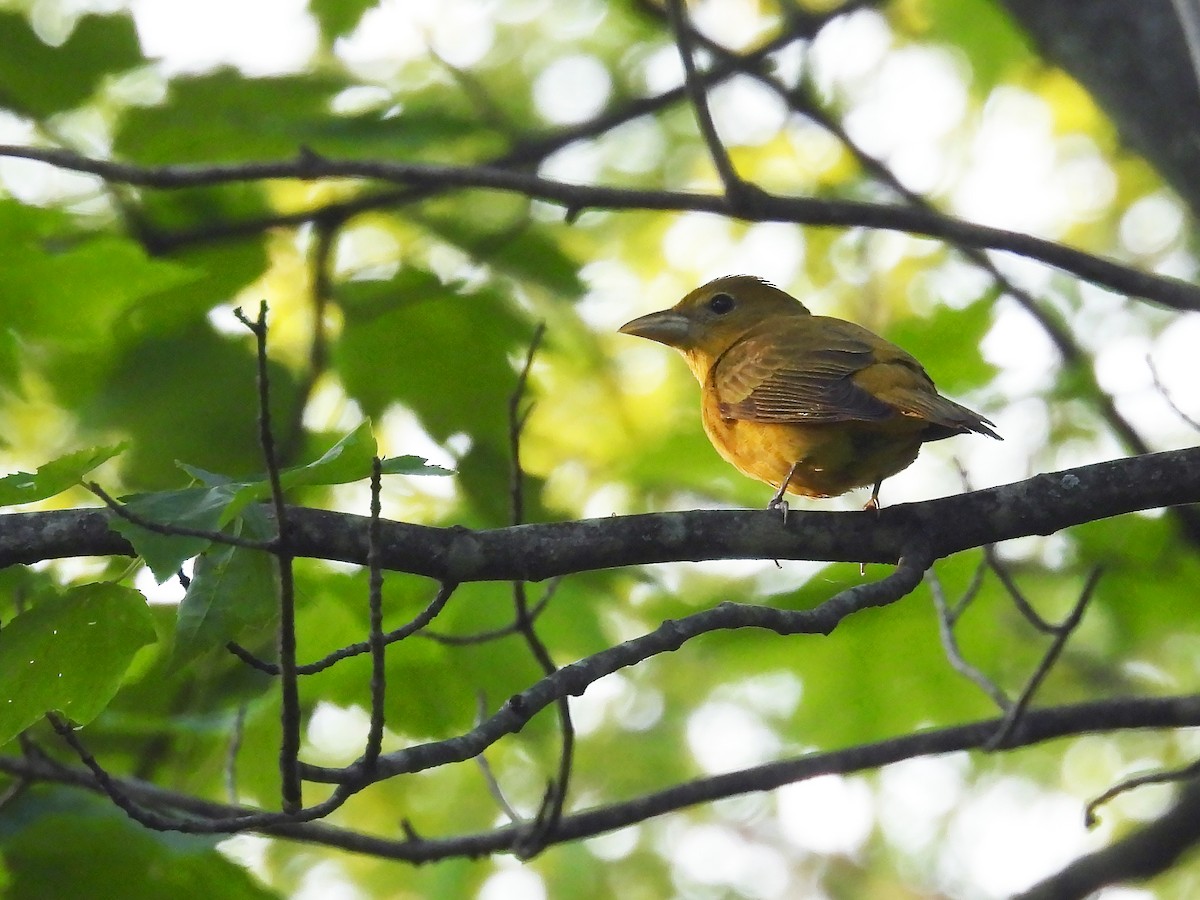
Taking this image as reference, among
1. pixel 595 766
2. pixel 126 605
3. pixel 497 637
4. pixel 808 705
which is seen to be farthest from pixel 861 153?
pixel 595 766

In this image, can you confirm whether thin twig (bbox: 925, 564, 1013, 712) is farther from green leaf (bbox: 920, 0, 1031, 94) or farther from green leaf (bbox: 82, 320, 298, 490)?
green leaf (bbox: 920, 0, 1031, 94)

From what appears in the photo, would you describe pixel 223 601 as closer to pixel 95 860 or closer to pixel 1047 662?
pixel 95 860

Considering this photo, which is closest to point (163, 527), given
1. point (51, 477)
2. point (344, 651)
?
point (51, 477)

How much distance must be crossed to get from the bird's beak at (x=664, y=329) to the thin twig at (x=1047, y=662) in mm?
2468

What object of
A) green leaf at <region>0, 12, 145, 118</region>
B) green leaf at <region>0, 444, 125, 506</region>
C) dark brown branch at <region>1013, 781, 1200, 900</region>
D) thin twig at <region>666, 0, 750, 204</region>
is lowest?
green leaf at <region>0, 444, 125, 506</region>

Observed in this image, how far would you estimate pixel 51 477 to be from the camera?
2.19 m

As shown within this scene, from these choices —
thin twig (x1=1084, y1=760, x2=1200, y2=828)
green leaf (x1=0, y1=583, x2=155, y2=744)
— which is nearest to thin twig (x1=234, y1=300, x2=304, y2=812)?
green leaf (x1=0, y1=583, x2=155, y2=744)

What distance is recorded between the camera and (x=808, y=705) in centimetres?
477

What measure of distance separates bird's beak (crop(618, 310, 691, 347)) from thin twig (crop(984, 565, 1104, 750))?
247cm

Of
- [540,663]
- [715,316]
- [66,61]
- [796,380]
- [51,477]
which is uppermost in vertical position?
[715,316]

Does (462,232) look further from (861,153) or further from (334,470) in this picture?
(334,470)

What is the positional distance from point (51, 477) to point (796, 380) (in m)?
2.75

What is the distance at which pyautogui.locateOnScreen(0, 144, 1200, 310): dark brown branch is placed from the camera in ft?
11.8

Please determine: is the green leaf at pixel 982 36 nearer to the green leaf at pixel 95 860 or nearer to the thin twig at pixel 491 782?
the thin twig at pixel 491 782
